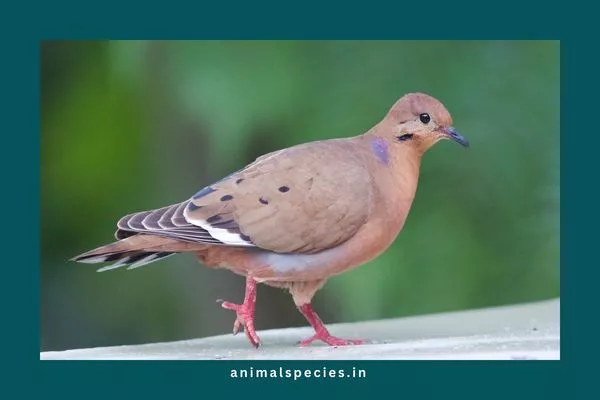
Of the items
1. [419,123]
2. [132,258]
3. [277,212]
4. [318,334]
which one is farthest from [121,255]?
[419,123]

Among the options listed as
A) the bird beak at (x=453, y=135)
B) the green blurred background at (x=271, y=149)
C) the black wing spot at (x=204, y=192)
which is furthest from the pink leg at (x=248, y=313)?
the green blurred background at (x=271, y=149)

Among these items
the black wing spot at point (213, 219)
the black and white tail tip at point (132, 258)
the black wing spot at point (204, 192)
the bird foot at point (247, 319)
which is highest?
the black wing spot at point (204, 192)

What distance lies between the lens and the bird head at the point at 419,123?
21.9 feet

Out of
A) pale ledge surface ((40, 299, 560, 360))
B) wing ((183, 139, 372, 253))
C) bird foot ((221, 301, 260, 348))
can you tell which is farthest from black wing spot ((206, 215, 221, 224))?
pale ledge surface ((40, 299, 560, 360))

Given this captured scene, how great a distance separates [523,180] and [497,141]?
0.29 m

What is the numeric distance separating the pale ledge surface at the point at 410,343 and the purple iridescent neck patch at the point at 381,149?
3.04 ft

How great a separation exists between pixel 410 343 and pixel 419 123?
111 cm

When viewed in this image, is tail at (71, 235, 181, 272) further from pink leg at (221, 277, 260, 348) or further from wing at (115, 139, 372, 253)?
pink leg at (221, 277, 260, 348)

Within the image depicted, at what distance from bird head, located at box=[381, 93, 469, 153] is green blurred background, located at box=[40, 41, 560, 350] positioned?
3.72ft

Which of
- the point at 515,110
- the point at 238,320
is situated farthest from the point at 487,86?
the point at 238,320

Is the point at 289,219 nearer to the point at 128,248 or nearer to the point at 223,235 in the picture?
the point at 223,235

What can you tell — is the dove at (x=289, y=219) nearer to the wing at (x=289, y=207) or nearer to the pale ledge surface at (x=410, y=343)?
the wing at (x=289, y=207)

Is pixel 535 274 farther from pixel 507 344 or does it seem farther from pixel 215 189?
pixel 215 189

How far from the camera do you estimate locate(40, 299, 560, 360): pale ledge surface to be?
6227mm
